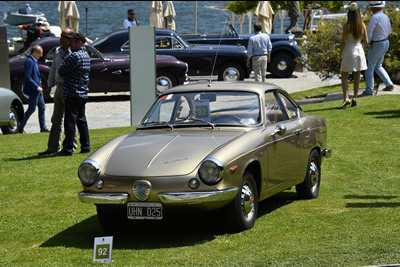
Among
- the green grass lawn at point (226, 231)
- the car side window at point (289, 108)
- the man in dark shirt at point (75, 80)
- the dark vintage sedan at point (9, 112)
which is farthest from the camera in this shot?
the dark vintage sedan at point (9, 112)

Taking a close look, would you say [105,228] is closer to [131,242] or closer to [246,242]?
[131,242]

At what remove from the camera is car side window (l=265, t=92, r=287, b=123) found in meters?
8.20

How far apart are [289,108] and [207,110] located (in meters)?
1.09

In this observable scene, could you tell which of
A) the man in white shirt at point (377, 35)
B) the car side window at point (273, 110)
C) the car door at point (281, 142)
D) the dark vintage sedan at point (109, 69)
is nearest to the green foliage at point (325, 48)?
the dark vintage sedan at point (109, 69)

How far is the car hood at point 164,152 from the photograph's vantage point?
697 centimetres

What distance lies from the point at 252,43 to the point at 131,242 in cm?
1313

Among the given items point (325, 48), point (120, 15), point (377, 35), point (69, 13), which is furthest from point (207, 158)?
point (120, 15)

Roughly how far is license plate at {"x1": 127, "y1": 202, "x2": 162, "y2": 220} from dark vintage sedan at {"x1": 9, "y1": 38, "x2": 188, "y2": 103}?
14.7 meters

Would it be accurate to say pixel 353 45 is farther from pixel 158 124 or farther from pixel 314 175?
pixel 158 124

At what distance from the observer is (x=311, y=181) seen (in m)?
8.83

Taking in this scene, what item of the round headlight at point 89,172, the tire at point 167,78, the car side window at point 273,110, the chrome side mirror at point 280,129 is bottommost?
the tire at point 167,78

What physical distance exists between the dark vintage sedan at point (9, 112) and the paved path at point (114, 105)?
0.56 metres

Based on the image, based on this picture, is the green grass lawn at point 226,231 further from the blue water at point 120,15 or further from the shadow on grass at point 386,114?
the blue water at point 120,15

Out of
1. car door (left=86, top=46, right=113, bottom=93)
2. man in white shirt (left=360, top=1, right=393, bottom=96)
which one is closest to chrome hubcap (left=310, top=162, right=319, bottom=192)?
man in white shirt (left=360, top=1, right=393, bottom=96)
